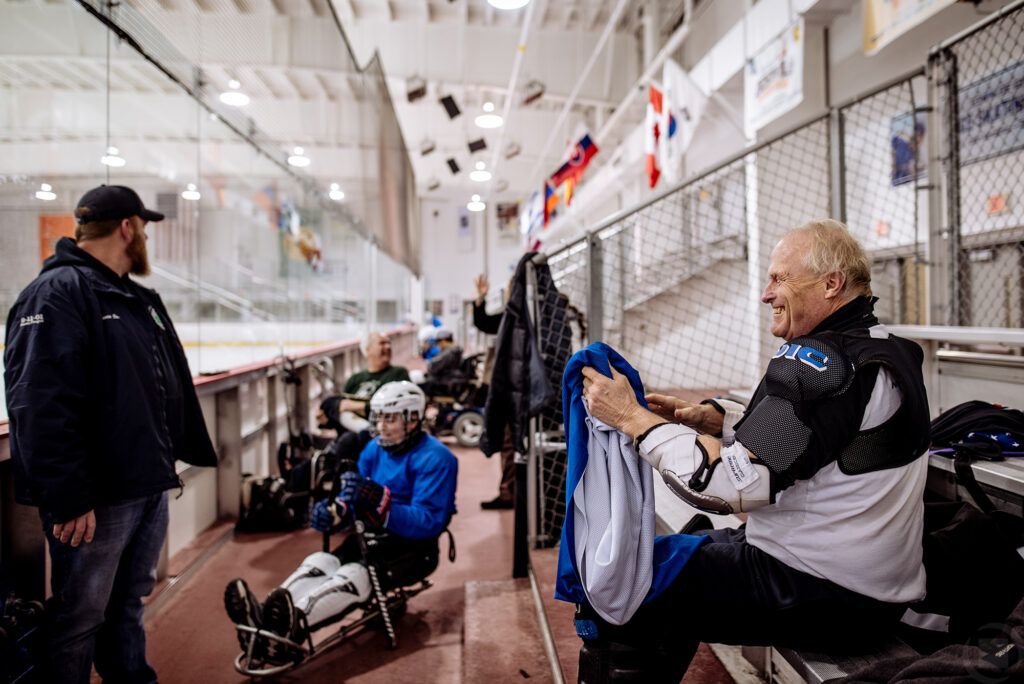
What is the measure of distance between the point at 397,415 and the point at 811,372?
191 cm

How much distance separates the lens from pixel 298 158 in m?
6.45

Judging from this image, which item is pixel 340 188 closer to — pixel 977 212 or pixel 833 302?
pixel 977 212

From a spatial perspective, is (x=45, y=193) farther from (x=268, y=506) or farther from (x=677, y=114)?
(x=677, y=114)

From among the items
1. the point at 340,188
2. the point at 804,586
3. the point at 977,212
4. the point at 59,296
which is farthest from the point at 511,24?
the point at 804,586

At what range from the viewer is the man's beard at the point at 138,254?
213 cm

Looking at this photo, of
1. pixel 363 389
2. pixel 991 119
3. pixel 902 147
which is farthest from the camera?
pixel 902 147

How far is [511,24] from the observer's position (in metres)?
10.8

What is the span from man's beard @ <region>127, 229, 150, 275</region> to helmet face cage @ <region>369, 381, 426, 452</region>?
1.05 meters

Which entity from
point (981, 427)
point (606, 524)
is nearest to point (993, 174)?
point (981, 427)

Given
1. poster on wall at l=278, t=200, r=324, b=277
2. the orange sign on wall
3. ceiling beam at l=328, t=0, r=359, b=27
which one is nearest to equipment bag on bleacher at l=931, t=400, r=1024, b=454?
the orange sign on wall

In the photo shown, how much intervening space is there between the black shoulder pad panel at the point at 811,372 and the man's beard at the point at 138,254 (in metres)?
2.05

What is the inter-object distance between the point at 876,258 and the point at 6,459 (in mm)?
6556

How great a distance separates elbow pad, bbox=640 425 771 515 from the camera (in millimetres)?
1193

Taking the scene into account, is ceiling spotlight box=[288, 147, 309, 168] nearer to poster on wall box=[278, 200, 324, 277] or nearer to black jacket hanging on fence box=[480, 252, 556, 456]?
poster on wall box=[278, 200, 324, 277]
